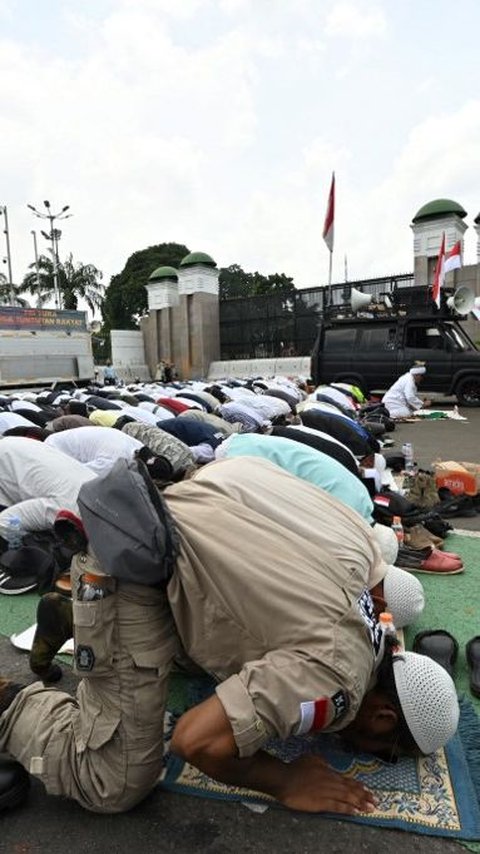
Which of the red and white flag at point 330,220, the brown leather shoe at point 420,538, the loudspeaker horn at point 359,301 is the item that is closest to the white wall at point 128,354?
the red and white flag at point 330,220

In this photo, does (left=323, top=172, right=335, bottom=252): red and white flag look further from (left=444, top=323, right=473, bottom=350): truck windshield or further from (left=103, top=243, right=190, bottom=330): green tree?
(left=103, top=243, right=190, bottom=330): green tree

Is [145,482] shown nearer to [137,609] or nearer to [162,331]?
[137,609]

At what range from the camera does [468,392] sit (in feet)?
41.2

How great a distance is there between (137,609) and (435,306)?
13090mm

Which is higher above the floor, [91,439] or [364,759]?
[91,439]

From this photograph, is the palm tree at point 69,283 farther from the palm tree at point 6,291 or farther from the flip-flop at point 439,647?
the flip-flop at point 439,647

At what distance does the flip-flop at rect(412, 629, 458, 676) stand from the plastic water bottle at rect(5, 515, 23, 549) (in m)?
2.46

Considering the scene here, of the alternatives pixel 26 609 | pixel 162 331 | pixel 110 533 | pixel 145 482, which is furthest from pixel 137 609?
pixel 162 331

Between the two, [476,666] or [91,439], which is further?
[91,439]

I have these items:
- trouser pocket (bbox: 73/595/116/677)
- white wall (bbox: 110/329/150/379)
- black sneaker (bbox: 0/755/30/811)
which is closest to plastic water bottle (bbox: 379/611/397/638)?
trouser pocket (bbox: 73/595/116/677)

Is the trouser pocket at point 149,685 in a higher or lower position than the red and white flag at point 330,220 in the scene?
lower

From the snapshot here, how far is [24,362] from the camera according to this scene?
20906mm

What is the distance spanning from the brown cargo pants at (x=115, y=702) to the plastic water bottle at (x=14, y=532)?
209 centimetres

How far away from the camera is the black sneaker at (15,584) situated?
3.40 metres
